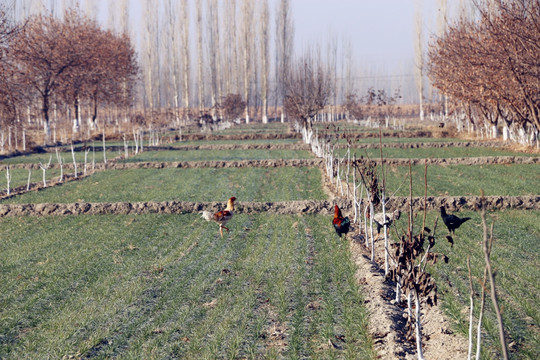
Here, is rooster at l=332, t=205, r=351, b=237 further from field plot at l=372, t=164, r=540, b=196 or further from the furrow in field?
field plot at l=372, t=164, r=540, b=196

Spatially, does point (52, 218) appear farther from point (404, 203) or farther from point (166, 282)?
point (404, 203)

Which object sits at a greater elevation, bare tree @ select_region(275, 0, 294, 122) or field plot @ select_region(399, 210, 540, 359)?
bare tree @ select_region(275, 0, 294, 122)

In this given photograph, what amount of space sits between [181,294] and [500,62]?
73.9ft

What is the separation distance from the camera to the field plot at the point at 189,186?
54.6 ft

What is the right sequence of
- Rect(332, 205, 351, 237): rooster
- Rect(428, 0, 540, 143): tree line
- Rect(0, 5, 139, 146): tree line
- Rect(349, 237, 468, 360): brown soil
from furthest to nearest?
Rect(0, 5, 139, 146): tree line, Rect(428, 0, 540, 143): tree line, Rect(332, 205, 351, 237): rooster, Rect(349, 237, 468, 360): brown soil

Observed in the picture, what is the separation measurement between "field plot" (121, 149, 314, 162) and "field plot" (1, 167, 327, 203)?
13.6 feet

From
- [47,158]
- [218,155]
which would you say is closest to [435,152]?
[218,155]

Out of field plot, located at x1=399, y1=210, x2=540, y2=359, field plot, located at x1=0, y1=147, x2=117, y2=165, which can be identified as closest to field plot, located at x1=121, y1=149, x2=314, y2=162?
field plot, located at x1=0, y1=147, x2=117, y2=165

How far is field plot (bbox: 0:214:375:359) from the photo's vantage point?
6145 mm

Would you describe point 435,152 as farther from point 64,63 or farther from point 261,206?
point 64,63

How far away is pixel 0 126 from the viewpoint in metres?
32.0

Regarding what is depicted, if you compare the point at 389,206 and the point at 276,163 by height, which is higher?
the point at 276,163

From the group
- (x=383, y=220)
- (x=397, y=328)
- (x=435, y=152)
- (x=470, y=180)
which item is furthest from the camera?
(x=435, y=152)

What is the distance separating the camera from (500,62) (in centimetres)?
2520
